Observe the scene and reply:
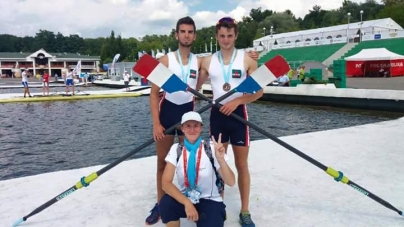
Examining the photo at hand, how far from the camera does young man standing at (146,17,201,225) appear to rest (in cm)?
305

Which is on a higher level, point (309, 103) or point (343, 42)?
point (343, 42)

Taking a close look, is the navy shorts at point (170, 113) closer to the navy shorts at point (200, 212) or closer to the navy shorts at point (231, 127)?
the navy shorts at point (231, 127)

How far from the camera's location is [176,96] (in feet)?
10.5

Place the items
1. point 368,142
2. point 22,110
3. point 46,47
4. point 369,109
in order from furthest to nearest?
point 46,47 → point 22,110 → point 369,109 → point 368,142

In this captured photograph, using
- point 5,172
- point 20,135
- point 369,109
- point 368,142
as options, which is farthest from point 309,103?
point 5,172

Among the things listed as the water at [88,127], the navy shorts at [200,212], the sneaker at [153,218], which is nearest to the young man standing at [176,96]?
the sneaker at [153,218]

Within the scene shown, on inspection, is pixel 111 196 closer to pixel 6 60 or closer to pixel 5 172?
pixel 5 172

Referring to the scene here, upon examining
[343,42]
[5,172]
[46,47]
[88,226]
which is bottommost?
[5,172]

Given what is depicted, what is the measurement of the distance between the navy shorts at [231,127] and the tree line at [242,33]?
190 feet

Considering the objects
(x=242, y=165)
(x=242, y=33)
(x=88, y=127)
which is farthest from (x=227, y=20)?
(x=242, y=33)

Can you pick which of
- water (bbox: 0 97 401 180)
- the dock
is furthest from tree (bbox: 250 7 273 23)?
the dock

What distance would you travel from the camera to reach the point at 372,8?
304 ft

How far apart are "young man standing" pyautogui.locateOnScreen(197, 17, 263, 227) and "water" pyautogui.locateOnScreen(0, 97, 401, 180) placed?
4895 mm

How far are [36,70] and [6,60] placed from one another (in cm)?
753
